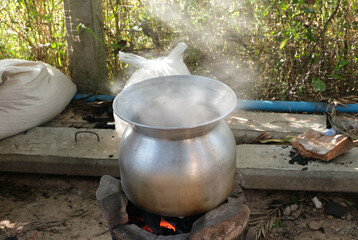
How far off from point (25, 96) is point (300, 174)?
281 centimetres

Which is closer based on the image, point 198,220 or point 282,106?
point 198,220

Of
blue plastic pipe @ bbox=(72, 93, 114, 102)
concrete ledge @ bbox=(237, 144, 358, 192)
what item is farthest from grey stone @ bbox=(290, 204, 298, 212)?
blue plastic pipe @ bbox=(72, 93, 114, 102)

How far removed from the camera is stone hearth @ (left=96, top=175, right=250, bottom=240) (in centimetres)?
198

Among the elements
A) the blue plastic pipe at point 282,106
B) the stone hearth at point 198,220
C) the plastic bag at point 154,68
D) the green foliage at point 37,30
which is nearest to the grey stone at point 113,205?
the stone hearth at point 198,220

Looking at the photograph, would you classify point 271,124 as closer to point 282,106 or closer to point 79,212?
point 282,106

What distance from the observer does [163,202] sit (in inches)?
72.8

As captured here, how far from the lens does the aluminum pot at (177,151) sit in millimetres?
1777

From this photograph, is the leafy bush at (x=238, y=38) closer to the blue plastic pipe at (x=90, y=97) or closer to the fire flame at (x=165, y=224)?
the blue plastic pipe at (x=90, y=97)

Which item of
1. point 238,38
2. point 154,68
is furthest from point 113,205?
point 238,38

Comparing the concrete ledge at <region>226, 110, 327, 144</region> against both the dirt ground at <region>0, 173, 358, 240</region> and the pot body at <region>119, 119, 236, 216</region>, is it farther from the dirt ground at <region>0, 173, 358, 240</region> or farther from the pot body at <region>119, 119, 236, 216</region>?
the pot body at <region>119, 119, 236, 216</region>

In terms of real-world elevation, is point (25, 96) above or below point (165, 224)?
above

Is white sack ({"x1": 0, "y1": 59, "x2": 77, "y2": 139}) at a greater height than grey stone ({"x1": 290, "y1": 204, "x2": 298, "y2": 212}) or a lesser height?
greater

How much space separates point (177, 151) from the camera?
1.78 m

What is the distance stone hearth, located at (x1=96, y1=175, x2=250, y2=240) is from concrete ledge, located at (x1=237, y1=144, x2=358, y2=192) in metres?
0.90
